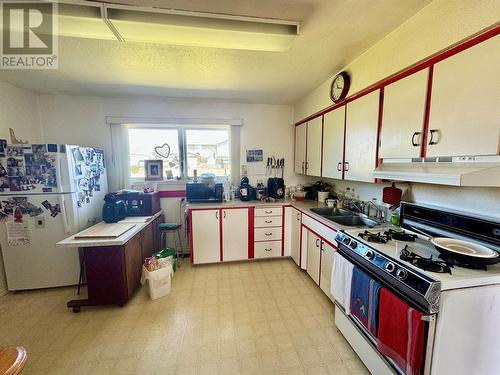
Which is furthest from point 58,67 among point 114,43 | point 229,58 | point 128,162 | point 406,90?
point 406,90

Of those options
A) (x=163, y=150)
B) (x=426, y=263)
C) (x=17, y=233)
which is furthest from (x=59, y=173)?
(x=426, y=263)

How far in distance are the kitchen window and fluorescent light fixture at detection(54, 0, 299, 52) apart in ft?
6.28

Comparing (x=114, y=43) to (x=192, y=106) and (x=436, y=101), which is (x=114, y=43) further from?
(x=436, y=101)

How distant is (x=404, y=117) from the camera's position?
5.11 feet

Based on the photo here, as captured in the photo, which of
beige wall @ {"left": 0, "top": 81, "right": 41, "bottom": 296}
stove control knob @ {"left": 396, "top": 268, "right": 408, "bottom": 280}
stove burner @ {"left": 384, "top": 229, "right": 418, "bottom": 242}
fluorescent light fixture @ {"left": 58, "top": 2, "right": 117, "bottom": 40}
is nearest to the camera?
stove control knob @ {"left": 396, "top": 268, "right": 408, "bottom": 280}

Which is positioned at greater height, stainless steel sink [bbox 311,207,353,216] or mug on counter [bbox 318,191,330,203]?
mug on counter [bbox 318,191,330,203]

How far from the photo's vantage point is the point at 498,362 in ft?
3.67

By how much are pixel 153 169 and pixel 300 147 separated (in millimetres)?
2390

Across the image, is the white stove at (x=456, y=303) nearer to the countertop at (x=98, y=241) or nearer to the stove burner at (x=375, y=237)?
the stove burner at (x=375, y=237)

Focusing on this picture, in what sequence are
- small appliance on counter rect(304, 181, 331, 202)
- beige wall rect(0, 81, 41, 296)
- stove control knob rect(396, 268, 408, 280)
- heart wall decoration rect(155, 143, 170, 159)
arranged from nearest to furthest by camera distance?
stove control knob rect(396, 268, 408, 280) → beige wall rect(0, 81, 41, 296) → small appliance on counter rect(304, 181, 331, 202) → heart wall decoration rect(155, 143, 170, 159)

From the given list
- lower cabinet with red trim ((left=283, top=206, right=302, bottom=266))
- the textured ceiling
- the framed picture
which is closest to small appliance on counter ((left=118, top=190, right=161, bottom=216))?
the framed picture

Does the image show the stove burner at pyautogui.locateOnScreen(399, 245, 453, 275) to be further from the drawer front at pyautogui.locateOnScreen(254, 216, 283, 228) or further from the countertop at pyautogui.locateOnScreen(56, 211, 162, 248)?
the countertop at pyautogui.locateOnScreen(56, 211, 162, 248)

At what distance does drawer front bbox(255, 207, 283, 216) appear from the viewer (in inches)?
121

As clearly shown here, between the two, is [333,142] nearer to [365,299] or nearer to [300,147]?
[300,147]
